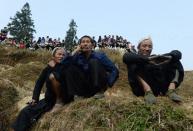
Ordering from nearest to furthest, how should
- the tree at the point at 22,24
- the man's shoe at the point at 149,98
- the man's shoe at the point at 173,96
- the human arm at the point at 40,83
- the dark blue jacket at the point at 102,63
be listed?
the man's shoe at the point at 149,98
the man's shoe at the point at 173,96
the dark blue jacket at the point at 102,63
the human arm at the point at 40,83
the tree at the point at 22,24

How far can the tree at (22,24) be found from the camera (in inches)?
2815

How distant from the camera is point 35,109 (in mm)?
8195

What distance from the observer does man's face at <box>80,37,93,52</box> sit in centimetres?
792

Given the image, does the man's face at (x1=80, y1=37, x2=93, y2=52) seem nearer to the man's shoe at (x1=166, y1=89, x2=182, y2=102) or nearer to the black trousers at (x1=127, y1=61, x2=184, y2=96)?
the black trousers at (x1=127, y1=61, x2=184, y2=96)

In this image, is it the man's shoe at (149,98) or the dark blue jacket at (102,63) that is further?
the dark blue jacket at (102,63)

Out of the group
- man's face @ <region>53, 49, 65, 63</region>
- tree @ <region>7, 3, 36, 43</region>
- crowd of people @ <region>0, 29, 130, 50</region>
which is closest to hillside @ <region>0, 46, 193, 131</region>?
man's face @ <region>53, 49, 65, 63</region>

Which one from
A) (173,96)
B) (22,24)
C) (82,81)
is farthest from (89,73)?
(22,24)

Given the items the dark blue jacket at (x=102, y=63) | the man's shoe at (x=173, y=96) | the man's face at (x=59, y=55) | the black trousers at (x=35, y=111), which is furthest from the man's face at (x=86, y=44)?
the man's shoe at (x=173, y=96)

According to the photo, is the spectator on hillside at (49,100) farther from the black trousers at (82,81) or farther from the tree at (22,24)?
the tree at (22,24)

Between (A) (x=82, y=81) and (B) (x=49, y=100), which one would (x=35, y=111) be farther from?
(A) (x=82, y=81)

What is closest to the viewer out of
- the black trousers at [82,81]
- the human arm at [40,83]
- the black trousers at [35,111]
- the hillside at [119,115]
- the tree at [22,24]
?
the hillside at [119,115]

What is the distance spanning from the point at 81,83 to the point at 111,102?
95 cm

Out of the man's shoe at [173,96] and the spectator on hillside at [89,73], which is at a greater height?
the spectator on hillside at [89,73]

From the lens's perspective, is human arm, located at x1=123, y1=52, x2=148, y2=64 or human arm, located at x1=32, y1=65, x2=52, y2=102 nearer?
human arm, located at x1=123, y1=52, x2=148, y2=64
